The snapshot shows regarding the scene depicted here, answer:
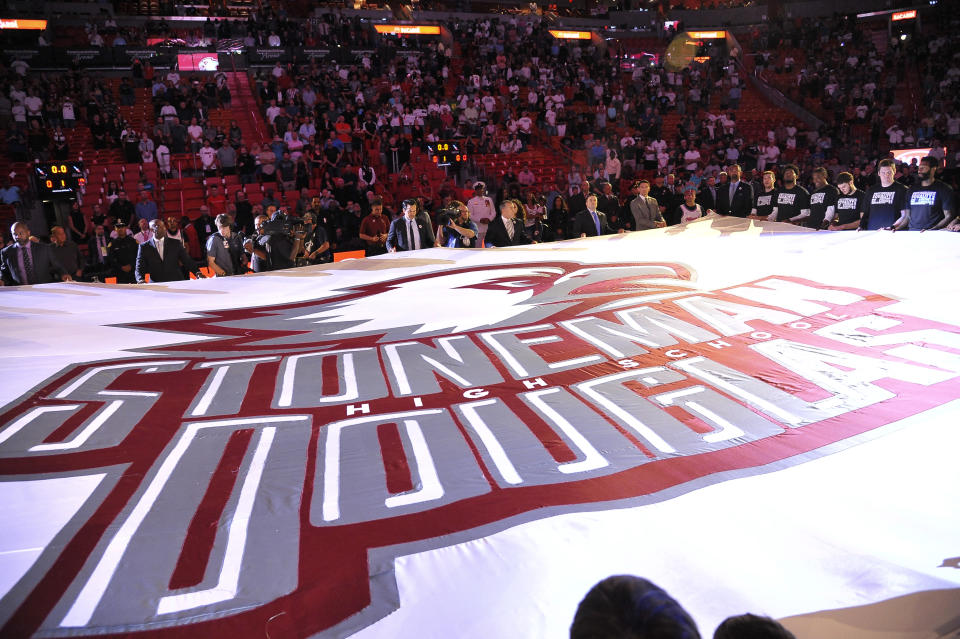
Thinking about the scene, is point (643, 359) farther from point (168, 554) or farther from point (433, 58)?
point (433, 58)

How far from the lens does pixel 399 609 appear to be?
73.2 inches

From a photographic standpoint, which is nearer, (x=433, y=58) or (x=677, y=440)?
(x=677, y=440)

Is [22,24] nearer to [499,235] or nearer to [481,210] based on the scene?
[481,210]

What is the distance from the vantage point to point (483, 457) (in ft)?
9.09

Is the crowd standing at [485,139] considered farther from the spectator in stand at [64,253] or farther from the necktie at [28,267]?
the necktie at [28,267]

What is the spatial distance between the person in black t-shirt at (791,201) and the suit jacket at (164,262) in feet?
23.3

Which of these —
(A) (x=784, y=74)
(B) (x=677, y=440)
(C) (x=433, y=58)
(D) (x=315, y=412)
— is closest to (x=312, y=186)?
(C) (x=433, y=58)

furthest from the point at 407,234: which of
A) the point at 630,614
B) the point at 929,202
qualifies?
the point at 630,614

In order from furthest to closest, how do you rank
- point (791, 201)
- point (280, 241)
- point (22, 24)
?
1. point (22, 24)
2. point (791, 201)
3. point (280, 241)

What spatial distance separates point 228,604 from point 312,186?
1322 cm

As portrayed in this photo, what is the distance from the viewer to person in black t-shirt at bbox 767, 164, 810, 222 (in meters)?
8.03

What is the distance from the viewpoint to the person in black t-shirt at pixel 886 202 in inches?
272

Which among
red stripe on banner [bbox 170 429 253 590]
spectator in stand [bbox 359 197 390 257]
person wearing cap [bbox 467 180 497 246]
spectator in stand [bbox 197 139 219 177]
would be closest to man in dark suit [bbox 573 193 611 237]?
person wearing cap [bbox 467 180 497 246]

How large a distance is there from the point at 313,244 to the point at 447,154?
7.18 metres
